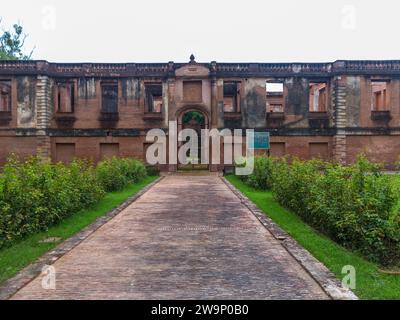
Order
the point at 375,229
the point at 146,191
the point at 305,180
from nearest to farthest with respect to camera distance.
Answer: the point at 375,229 → the point at 305,180 → the point at 146,191

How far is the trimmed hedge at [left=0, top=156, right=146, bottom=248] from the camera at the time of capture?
8.02 meters

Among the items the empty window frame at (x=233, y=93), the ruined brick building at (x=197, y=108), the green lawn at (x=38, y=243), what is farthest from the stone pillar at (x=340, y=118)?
the green lawn at (x=38, y=243)

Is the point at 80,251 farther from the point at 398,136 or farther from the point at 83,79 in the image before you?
the point at 398,136

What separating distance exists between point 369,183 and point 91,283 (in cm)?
514

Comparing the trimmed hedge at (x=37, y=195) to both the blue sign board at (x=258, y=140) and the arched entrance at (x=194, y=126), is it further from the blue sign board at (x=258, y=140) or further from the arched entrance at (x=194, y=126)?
the arched entrance at (x=194, y=126)

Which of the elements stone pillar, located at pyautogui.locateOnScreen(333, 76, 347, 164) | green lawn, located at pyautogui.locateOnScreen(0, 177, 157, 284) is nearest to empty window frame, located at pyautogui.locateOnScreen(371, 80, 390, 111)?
stone pillar, located at pyautogui.locateOnScreen(333, 76, 347, 164)

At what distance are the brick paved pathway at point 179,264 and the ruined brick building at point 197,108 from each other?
689 inches

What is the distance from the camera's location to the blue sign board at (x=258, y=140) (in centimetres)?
2666

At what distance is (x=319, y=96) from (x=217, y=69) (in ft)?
25.7

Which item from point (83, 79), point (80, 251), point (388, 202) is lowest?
point (80, 251)

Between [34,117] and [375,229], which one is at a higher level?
[34,117]
